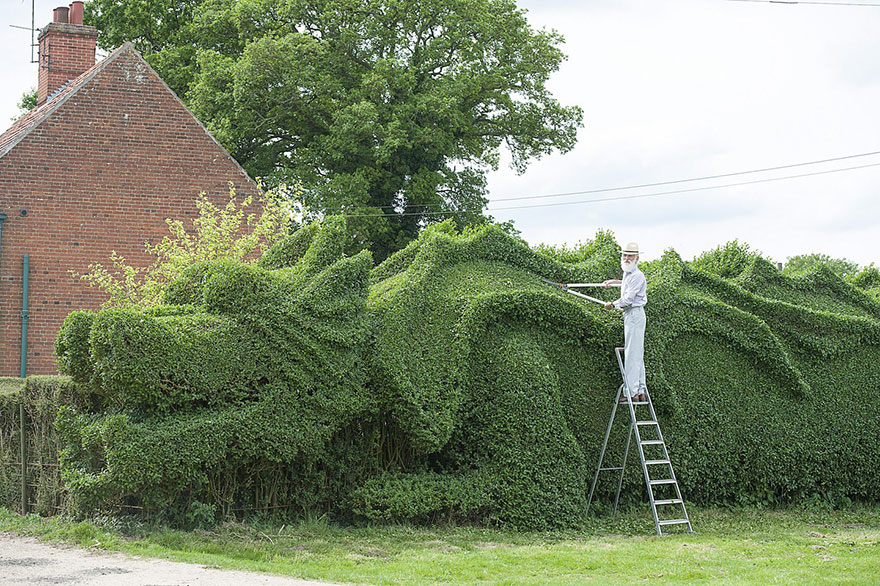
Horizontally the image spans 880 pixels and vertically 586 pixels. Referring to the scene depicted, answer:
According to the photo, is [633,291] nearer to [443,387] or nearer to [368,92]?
[443,387]

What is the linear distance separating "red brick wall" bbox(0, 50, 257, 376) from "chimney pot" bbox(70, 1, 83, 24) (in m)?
3.64

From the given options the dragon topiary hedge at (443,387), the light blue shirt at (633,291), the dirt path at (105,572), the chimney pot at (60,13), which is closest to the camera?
the dirt path at (105,572)

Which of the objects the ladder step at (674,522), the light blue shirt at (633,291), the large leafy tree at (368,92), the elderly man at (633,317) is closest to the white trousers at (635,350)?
the elderly man at (633,317)

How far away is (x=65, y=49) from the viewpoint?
900 inches

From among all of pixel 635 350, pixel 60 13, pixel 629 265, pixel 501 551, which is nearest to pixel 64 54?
pixel 60 13

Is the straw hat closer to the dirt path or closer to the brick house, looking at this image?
the dirt path

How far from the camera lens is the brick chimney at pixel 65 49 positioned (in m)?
22.7

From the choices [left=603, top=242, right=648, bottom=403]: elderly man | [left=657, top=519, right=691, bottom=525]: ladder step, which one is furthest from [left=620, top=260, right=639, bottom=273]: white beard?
[left=657, top=519, right=691, bottom=525]: ladder step

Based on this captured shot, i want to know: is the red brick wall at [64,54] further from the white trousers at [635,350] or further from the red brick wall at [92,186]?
the white trousers at [635,350]

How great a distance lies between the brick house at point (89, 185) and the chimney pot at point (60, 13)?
2.88 m

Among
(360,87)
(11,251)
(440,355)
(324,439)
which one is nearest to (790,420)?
(440,355)

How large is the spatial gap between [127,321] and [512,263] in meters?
5.19

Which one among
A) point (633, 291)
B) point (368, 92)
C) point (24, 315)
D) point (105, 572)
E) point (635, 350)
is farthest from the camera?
point (368, 92)

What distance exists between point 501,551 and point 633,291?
12.3ft
